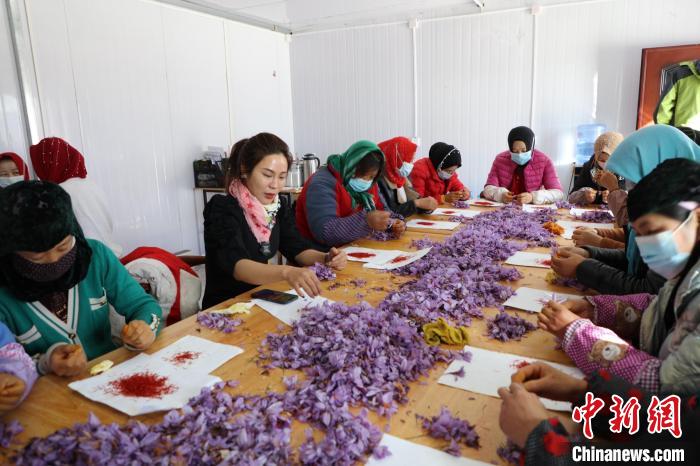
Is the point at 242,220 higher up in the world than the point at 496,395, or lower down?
higher up

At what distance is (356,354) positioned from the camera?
149 cm

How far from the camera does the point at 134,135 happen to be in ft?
20.2

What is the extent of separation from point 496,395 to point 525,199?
12.4 feet

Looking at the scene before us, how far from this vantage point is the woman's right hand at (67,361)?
1455 mm

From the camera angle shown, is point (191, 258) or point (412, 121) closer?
point (191, 258)

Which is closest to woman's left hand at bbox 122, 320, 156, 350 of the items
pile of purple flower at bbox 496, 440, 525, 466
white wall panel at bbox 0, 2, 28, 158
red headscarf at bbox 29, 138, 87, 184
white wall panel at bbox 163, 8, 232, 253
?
pile of purple flower at bbox 496, 440, 525, 466

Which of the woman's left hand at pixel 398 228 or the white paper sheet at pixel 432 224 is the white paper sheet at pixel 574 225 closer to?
the white paper sheet at pixel 432 224

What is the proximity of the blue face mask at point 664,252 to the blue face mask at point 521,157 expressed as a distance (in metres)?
4.07

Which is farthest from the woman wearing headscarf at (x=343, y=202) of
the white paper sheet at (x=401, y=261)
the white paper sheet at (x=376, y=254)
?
the white paper sheet at (x=401, y=261)

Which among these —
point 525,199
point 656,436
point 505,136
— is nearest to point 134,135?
point 525,199

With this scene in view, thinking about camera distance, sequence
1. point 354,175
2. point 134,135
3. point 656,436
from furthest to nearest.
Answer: point 134,135, point 354,175, point 656,436

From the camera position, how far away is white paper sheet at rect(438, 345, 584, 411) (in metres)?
1.35

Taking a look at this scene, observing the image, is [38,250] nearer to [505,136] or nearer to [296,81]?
[505,136]

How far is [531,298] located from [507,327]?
408 millimetres
